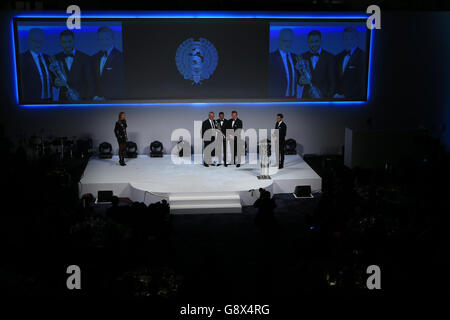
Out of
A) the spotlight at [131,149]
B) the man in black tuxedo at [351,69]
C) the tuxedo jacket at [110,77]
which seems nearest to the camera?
the tuxedo jacket at [110,77]

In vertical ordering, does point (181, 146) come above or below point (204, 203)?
above

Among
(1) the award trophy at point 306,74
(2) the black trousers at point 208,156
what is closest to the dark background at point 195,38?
(1) the award trophy at point 306,74

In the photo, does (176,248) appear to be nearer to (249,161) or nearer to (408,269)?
(408,269)

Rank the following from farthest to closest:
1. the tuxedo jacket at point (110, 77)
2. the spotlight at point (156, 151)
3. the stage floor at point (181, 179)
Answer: the spotlight at point (156, 151)
the tuxedo jacket at point (110, 77)
the stage floor at point (181, 179)

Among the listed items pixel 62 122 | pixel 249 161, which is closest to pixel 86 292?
pixel 249 161

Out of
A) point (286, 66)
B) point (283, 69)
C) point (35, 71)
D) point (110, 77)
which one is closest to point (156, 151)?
point (110, 77)

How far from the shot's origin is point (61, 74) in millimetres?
15234

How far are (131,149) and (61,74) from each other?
2782 mm

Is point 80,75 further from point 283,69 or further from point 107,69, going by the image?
point 283,69

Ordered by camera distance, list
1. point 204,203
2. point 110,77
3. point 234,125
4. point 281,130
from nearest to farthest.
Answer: point 204,203 < point 281,130 < point 234,125 < point 110,77

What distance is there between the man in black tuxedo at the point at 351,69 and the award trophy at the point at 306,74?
57 centimetres

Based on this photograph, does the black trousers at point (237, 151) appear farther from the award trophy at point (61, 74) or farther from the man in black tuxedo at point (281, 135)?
the award trophy at point (61, 74)

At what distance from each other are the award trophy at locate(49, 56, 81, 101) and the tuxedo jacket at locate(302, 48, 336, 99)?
6.42m

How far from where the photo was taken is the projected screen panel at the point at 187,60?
49.5ft
